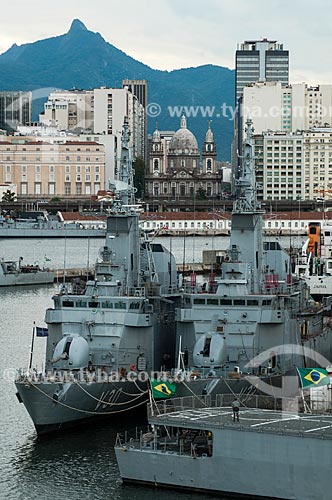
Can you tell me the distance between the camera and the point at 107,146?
6870 inches

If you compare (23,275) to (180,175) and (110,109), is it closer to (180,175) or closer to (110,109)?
(110,109)

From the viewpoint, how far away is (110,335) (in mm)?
30141

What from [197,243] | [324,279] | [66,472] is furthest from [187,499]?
[197,243]

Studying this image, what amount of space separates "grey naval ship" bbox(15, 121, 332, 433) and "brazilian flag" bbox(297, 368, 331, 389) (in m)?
3.71

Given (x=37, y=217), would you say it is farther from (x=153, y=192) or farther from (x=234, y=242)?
(x=234, y=242)

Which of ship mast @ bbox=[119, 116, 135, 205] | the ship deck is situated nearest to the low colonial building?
ship mast @ bbox=[119, 116, 135, 205]

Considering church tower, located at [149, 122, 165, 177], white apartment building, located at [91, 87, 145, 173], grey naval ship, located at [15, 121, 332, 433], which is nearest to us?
grey naval ship, located at [15, 121, 332, 433]

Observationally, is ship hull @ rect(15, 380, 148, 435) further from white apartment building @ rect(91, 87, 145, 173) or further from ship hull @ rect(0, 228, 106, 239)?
white apartment building @ rect(91, 87, 145, 173)

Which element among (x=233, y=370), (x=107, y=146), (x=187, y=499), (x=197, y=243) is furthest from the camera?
(x=107, y=146)

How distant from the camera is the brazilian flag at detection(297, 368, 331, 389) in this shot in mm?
24219

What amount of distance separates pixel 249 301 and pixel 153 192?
15853cm

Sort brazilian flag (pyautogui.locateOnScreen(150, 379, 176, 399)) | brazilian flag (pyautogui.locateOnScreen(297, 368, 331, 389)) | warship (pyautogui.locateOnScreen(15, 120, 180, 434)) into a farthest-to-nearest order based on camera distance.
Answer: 1. warship (pyautogui.locateOnScreen(15, 120, 180, 434))
2. brazilian flag (pyautogui.locateOnScreen(150, 379, 176, 399))
3. brazilian flag (pyautogui.locateOnScreen(297, 368, 331, 389))

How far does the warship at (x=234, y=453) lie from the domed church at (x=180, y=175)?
157718 mm

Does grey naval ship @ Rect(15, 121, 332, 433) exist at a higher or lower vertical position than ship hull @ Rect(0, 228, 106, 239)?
lower
